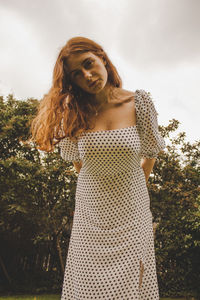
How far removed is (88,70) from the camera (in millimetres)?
1537

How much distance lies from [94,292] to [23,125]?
631cm

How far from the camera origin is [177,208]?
22.6 ft

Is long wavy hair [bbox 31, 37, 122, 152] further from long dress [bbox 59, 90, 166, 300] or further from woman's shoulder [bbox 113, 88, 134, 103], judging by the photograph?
long dress [bbox 59, 90, 166, 300]

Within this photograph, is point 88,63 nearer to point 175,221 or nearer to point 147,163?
point 147,163

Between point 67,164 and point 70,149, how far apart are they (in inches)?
199

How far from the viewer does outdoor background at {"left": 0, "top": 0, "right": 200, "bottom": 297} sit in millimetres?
5871

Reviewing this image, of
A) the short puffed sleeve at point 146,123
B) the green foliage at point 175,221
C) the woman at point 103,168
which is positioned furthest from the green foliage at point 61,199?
the short puffed sleeve at point 146,123

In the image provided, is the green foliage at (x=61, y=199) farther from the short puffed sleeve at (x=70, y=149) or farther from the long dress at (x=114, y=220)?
the long dress at (x=114, y=220)

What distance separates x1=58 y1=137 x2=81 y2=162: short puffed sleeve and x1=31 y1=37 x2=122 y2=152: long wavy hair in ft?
0.14

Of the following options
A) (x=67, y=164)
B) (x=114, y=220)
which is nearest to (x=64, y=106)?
(x=114, y=220)

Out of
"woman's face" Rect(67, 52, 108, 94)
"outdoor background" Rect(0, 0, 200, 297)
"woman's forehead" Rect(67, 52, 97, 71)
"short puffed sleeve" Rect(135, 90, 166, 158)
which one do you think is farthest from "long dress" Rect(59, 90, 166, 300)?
"outdoor background" Rect(0, 0, 200, 297)

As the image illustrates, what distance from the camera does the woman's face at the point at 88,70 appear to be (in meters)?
1.53

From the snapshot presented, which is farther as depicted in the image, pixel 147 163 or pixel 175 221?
pixel 175 221

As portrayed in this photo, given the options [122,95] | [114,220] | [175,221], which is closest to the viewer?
[114,220]
